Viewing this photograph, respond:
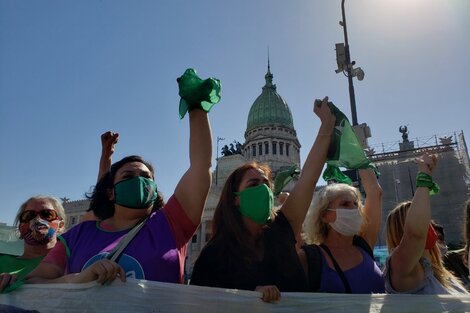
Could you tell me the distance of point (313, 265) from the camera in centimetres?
266

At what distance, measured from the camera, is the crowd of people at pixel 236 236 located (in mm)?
Answer: 2188

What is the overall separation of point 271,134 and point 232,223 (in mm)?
54702

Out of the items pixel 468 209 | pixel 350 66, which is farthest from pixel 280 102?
pixel 468 209

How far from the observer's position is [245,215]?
8.79ft

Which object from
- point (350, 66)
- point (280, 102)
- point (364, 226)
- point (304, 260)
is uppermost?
point (280, 102)

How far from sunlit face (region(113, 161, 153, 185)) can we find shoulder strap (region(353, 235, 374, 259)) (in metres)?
1.67

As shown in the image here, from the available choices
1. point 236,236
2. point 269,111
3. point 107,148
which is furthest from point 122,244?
point 269,111

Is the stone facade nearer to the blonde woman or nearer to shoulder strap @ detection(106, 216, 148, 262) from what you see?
shoulder strap @ detection(106, 216, 148, 262)

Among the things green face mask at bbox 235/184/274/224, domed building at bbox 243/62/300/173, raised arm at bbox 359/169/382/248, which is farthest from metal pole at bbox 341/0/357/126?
domed building at bbox 243/62/300/173

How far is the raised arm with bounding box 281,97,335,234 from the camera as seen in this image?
Answer: 270 centimetres

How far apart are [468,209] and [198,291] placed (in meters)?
2.86

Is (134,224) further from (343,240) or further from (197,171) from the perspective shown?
(343,240)

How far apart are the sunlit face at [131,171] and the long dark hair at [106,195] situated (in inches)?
1.9

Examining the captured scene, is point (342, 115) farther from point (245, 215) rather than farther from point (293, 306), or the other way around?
point (293, 306)
